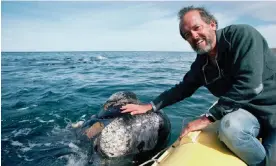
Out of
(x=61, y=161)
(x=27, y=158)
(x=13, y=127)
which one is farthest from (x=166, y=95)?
Result: (x=13, y=127)

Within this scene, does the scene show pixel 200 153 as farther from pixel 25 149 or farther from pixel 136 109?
pixel 25 149

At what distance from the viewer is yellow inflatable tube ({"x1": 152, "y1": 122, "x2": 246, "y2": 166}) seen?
3127mm

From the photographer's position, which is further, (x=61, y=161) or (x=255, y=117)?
(x=61, y=161)

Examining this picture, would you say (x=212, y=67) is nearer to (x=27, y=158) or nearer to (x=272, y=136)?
(x=272, y=136)

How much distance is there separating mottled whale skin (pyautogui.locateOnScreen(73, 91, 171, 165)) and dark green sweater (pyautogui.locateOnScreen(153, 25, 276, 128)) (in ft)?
4.92

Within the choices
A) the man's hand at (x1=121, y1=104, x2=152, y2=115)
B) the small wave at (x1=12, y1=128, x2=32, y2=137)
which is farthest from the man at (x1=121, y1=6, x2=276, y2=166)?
the small wave at (x1=12, y1=128, x2=32, y2=137)

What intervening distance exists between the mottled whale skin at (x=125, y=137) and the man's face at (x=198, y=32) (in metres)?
1.70

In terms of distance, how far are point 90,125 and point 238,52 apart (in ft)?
9.55

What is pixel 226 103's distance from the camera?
3254 millimetres

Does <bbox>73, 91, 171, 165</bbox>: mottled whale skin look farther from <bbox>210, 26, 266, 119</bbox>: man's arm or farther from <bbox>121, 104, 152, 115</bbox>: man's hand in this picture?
<bbox>210, 26, 266, 119</bbox>: man's arm

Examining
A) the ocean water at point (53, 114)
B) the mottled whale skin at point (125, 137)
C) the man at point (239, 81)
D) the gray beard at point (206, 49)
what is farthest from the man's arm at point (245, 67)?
the ocean water at point (53, 114)

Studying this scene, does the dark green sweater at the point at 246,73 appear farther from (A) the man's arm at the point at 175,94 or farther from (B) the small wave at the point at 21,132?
(B) the small wave at the point at 21,132

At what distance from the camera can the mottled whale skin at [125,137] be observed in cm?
460

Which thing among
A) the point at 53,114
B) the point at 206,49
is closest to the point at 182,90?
the point at 206,49
